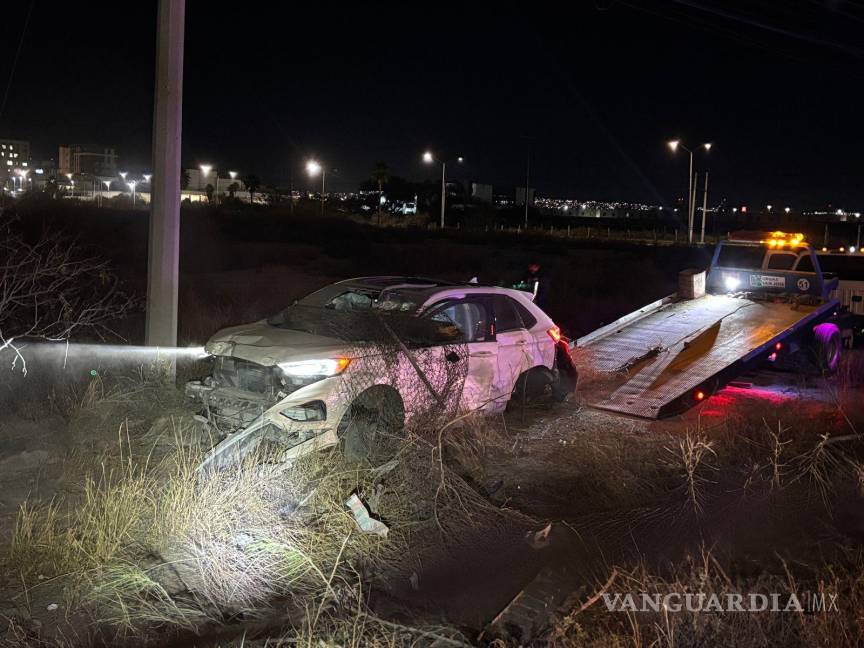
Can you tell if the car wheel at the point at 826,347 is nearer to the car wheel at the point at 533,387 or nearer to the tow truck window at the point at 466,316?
the car wheel at the point at 533,387

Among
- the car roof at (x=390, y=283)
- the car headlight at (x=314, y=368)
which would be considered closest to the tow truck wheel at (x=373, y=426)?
the car headlight at (x=314, y=368)

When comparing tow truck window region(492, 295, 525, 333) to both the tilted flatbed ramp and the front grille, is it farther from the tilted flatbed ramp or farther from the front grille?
the front grille

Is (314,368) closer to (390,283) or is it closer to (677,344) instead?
(390,283)

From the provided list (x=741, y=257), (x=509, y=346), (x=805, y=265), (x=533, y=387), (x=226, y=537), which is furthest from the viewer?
(x=741, y=257)

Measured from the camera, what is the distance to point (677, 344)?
37.0 feet

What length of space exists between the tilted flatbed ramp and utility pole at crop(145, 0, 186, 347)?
16.1 feet

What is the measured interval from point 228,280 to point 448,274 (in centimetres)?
752

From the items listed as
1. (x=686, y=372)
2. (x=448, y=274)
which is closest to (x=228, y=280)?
(x=448, y=274)

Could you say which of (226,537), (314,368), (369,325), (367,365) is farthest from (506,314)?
(226,537)

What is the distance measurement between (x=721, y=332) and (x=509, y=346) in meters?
4.31

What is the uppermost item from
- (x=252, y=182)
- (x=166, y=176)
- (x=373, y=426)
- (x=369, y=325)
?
(x=252, y=182)

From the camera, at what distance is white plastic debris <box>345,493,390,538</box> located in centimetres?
552

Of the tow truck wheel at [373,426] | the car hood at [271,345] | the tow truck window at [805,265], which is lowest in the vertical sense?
the tow truck wheel at [373,426]

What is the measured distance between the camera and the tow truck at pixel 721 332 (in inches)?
378
